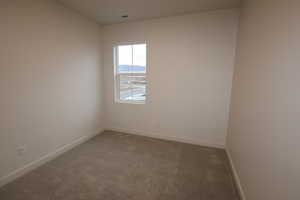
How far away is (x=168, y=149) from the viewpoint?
2699mm

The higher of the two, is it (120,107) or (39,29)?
(39,29)

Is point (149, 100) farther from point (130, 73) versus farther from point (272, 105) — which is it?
point (272, 105)

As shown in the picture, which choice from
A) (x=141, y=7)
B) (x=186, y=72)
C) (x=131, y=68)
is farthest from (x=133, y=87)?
(x=141, y=7)

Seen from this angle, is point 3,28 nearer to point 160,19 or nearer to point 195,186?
point 160,19

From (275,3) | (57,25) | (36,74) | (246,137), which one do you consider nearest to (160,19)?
(57,25)

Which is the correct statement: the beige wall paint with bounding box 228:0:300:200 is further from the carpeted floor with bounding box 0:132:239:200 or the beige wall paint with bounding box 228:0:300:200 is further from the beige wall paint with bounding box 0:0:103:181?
the beige wall paint with bounding box 0:0:103:181

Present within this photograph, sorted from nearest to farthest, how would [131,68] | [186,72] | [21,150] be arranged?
1. [21,150]
2. [186,72]
3. [131,68]

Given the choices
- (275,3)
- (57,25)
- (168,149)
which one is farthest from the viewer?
(168,149)

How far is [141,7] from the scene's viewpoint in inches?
95.5

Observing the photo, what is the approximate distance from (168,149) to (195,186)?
3.10ft

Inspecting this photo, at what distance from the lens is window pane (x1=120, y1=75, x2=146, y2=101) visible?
3266mm

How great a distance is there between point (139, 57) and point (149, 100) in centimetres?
98

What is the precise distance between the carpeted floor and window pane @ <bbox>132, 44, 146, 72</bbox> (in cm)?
169

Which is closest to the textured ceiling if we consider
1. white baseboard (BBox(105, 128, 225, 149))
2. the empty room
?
the empty room
